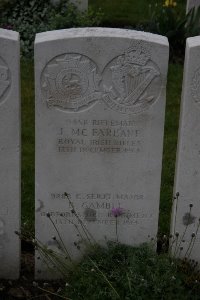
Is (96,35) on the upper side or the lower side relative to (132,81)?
upper

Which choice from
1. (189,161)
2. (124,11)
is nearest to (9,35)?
(189,161)

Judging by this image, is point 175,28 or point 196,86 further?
point 175,28

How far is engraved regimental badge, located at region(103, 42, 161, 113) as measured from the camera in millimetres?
4477

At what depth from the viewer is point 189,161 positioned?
4.75m

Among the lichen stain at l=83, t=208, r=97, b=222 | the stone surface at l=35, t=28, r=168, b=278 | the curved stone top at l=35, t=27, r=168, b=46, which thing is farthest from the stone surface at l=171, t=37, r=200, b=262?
the lichen stain at l=83, t=208, r=97, b=222

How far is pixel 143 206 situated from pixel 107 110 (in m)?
0.78

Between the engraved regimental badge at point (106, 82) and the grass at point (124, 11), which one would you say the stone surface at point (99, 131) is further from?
the grass at point (124, 11)

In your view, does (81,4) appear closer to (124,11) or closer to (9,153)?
(124,11)

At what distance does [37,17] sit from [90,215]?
579cm

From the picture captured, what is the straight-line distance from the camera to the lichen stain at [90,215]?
4.88 metres

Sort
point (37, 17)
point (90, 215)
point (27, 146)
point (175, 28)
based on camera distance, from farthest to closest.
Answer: point (37, 17), point (175, 28), point (27, 146), point (90, 215)

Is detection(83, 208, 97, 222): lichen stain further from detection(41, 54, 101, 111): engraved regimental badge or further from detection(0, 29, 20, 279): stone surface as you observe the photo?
detection(41, 54, 101, 111): engraved regimental badge

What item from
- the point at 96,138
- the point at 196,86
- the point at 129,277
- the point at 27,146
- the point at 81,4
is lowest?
the point at 129,277

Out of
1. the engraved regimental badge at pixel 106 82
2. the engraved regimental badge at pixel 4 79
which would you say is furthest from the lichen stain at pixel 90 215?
the engraved regimental badge at pixel 4 79
